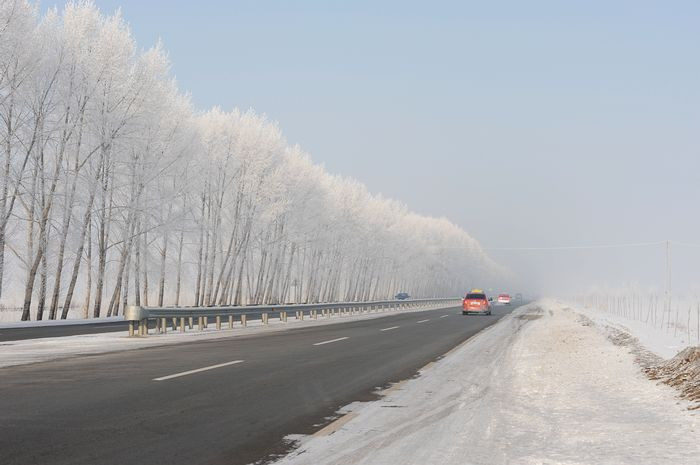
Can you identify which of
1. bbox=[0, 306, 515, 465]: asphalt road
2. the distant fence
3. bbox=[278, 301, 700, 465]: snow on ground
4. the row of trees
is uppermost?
the row of trees

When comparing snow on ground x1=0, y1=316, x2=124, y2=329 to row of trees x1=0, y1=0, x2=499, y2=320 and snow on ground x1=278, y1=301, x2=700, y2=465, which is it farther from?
snow on ground x1=278, y1=301, x2=700, y2=465

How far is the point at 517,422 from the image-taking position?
6426 mm

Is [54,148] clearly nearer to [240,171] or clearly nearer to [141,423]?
[240,171]

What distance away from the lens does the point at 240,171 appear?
5134 centimetres

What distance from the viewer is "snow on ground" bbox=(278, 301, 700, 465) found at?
5047 millimetres

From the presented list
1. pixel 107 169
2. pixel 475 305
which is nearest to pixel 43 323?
pixel 107 169

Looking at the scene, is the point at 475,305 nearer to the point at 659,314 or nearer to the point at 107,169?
the point at 659,314

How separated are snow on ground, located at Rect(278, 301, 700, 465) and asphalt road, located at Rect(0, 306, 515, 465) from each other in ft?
1.76

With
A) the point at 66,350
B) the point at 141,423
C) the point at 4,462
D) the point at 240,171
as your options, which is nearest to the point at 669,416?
the point at 141,423

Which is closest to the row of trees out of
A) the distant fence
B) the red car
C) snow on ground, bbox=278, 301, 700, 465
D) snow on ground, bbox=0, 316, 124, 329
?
snow on ground, bbox=0, 316, 124, 329

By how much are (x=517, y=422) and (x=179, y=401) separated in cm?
393

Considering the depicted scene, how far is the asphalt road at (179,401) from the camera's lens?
16.7 ft

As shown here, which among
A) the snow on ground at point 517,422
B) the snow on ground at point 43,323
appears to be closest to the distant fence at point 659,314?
the snow on ground at point 517,422

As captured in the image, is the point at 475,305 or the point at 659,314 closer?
the point at 475,305
